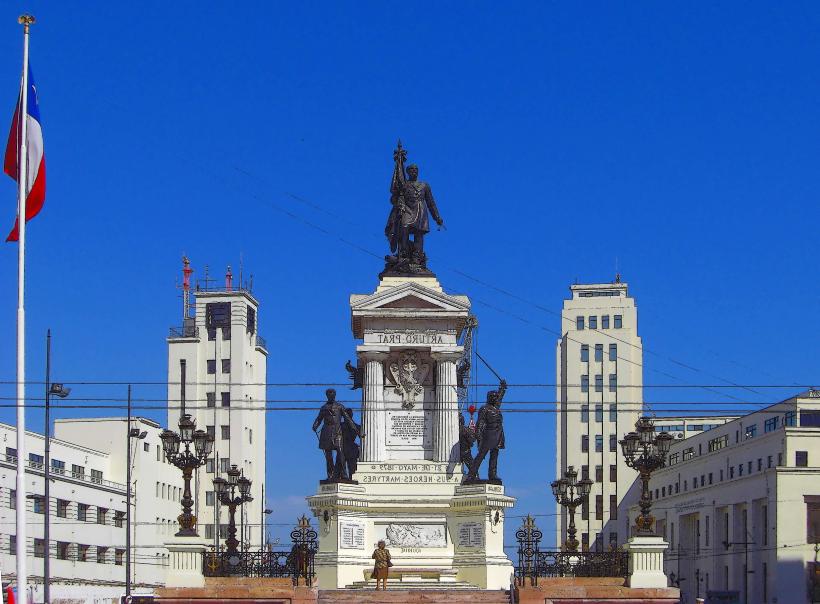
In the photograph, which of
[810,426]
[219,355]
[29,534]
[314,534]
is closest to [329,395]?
[314,534]

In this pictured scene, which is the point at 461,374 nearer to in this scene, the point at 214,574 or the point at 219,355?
the point at 214,574

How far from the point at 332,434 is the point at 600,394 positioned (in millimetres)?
108507

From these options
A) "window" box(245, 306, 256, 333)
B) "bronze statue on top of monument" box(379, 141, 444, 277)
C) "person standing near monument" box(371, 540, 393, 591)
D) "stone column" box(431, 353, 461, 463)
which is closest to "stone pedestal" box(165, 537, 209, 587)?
"person standing near monument" box(371, 540, 393, 591)

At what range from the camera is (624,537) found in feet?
487

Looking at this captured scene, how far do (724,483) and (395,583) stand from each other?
80293 millimetres

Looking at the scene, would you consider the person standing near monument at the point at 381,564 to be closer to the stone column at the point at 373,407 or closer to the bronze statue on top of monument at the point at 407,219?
the stone column at the point at 373,407

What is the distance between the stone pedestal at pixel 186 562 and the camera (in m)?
44.7

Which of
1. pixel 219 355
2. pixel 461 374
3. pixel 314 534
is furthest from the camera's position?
pixel 219 355

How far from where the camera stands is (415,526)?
158ft

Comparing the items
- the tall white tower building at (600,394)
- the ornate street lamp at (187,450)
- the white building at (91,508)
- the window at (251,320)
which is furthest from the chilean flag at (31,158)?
the tall white tower building at (600,394)

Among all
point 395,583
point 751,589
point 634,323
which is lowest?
point 751,589

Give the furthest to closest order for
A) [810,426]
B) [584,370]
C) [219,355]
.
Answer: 1. [584,370]
2. [219,355]
3. [810,426]

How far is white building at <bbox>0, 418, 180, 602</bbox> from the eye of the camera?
93062 millimetres

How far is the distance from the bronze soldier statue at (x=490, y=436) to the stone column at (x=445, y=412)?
2.77 ft
